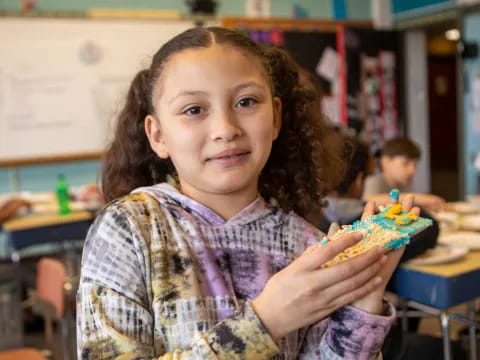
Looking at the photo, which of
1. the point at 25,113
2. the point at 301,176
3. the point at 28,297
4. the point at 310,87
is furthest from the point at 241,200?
the point at 25,113

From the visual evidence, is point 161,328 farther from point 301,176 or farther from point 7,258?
point 7,258

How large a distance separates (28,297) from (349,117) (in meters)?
3.42

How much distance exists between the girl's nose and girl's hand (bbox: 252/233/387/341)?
23cm

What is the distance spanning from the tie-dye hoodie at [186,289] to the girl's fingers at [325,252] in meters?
0.11

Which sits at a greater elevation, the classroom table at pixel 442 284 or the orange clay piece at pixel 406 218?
the orange clay piece at pixel 406 218

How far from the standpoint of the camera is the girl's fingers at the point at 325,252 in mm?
760

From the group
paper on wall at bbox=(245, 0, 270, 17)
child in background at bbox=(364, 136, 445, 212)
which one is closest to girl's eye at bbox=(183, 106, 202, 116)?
child in background at bbox=(364, 136, 445, 212)

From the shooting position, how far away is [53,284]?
2.18 m

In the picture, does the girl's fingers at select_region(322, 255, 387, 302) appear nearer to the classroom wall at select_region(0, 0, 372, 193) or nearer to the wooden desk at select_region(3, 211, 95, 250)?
the wooden desk at select_region(3, 211, 95, 250)

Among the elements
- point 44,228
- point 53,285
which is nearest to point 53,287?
point 53,285

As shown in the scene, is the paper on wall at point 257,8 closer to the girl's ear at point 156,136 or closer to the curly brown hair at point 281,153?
the curly brown hair at point 281,153

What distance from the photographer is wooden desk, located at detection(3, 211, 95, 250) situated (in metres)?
3.11

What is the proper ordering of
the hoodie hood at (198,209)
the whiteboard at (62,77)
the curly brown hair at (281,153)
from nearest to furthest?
the hoodie hood at (198,209) → the curly brown hair at (281,153) → the whiteboard at (62,77)

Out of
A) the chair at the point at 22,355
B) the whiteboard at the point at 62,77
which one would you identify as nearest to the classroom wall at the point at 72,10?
the whiteboard at the point at 62,77
